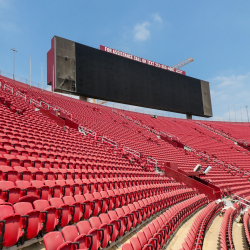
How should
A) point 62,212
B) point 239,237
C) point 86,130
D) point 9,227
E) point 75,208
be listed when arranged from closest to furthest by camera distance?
point 9,227, point 62,212, point 75,208, point 239,237, point 86,130

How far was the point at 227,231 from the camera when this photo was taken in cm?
488

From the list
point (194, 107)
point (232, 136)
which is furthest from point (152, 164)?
point (194, 107)

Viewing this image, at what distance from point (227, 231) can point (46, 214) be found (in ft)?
12.7

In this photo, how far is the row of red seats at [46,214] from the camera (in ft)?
7.88

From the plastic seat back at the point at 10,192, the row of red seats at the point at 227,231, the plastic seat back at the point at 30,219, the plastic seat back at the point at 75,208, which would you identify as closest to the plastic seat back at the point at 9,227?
the plastic seat back at the point at 30,219

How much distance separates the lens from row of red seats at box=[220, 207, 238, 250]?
13.5ft

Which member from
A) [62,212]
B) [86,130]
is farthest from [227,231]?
[86,130]

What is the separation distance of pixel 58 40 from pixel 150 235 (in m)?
16.7

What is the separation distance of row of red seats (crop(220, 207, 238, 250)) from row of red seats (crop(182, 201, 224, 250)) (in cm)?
34

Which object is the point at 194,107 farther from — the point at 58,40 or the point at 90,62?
the point at 58,40

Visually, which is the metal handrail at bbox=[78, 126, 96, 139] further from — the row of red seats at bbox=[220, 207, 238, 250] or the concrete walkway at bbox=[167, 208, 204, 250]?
the row of red seats at bbox=[220, 207, 238, 250]

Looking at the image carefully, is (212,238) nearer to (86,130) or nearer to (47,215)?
(47,215)

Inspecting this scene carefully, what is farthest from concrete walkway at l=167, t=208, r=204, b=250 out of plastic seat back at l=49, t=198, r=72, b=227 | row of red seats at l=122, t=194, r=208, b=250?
plastic seat back at l=49, t=198, r=72, b=227

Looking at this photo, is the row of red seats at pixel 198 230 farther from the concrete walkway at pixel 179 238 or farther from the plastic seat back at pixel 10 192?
the plastic seat back at pixel 10 192
